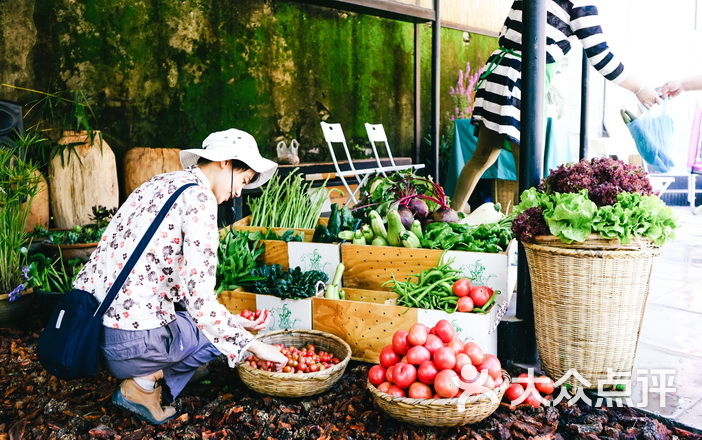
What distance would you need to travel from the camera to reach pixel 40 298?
3.82m

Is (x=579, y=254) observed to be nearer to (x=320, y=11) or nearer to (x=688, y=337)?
(x=688, y=337)

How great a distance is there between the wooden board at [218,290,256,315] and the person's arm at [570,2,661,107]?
2631mm

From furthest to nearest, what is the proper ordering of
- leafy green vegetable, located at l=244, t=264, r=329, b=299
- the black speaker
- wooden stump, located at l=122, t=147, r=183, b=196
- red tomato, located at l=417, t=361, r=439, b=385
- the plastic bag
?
1. wooden stump, located at l=122, t=147, r=183, b=196
2. the black speaker
3. the plastic bag
4. leafy green vegetable, located at l=244, t=264, r=329, b=299
5. red tomato, located at l=417, t=361, r=439, b=385

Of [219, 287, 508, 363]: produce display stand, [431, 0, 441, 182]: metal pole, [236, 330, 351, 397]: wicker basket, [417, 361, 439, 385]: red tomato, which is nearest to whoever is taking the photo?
[417, 361, 439, 385]: red tomato

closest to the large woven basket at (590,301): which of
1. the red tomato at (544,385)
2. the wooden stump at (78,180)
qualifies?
the red tomato at (544,385)

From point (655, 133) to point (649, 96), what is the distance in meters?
0.43

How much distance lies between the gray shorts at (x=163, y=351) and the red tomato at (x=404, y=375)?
0.84m

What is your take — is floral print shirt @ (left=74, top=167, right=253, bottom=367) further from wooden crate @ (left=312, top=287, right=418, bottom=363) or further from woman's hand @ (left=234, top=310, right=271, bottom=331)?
wooden crate @ (left=312, top=287, right=418, bottom=363)

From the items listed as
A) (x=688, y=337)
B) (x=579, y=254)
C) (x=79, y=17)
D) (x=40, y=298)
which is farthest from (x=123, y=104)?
(x=688, y=337)

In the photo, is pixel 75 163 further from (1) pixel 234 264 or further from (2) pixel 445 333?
(2) pixel 445 333

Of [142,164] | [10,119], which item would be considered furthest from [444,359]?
[10,119]

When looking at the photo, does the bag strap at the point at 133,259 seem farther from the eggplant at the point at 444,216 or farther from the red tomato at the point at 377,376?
the eggplant at the point at 444,216

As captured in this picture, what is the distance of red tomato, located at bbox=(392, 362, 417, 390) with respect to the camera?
2383 mm

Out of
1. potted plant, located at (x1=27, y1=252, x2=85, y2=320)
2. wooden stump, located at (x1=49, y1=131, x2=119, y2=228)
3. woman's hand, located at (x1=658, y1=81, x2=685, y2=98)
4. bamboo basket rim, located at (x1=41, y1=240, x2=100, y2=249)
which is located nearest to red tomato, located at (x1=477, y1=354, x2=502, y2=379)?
woman's hand, located at (x1=658, y1=81, x2=685, y2=98)
